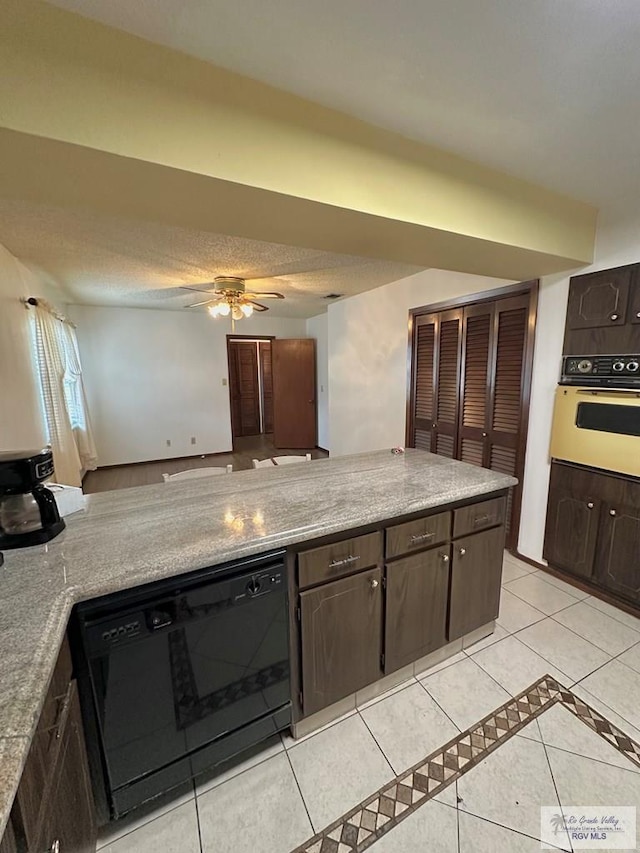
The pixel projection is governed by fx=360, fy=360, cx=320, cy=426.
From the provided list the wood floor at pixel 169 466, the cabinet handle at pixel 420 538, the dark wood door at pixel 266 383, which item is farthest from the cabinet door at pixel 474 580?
the dark wood door at pixel 266 383

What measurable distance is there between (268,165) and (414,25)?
1.73 feet

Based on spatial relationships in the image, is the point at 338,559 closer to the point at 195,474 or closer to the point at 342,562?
the point at 342,562

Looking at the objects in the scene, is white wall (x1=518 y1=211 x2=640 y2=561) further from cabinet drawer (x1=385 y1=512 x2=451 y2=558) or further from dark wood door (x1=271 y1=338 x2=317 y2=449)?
dark wood door (x1=271 y1=338 x2=317 y2=449)

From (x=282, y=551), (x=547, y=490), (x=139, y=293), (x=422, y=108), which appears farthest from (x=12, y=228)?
(x=547, y=490)

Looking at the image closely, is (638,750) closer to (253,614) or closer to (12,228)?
(253,614)

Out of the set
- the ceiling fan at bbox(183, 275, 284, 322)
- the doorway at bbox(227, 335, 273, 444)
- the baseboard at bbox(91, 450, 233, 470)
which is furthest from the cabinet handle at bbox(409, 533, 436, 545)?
the doorway at bbox(227, 335, 273, 444)

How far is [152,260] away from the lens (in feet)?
9.81

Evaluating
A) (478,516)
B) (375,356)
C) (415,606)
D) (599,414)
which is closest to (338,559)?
(415,606)

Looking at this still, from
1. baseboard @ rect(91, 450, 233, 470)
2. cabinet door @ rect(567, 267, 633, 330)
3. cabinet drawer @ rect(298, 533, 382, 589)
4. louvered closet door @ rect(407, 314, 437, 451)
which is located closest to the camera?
cabinet drawer @ rect(298, 533, 382, 589)

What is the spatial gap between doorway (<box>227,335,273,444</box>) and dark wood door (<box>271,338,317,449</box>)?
4.41ft

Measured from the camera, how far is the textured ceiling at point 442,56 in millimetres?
926

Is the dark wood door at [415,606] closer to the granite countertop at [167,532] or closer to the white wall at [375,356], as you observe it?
the granite countertop at [167,532]

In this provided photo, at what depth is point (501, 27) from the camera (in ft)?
3.22

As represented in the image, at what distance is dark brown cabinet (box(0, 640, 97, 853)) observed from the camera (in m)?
0.62
